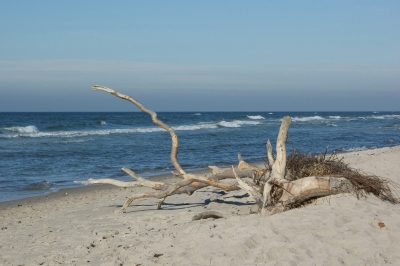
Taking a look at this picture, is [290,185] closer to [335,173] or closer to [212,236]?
[335,173]

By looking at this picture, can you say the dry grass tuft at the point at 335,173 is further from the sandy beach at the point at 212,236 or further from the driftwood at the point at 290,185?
the sandy beach at the point at 212,236

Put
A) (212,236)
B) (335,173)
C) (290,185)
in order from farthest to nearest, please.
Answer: (335,173) < (290,185) < (212,236)

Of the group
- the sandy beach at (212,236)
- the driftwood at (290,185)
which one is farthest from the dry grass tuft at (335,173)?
the sandy beach at (212,236)

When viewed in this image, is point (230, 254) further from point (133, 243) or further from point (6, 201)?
point (6, 201)

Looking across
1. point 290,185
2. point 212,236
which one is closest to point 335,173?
point 290,185

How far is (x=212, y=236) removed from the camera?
17.8ft

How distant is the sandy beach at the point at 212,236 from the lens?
15.6 feet

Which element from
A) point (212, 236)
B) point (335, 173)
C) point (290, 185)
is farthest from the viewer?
point (335, 173)

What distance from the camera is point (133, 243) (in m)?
5.83

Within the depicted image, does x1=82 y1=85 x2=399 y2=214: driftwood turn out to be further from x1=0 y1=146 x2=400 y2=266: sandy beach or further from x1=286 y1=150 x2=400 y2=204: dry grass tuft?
x1=0 y1=146 x2=400 y2=266: sandy beach

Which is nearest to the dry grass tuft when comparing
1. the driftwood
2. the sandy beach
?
the driftwood

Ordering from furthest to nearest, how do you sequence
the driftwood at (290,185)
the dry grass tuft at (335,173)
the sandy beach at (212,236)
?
the dry grass tuft at (335,173), the driftwood at (290,185), the sandy beach at (212,236)

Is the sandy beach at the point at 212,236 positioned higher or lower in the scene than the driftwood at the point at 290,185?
lower

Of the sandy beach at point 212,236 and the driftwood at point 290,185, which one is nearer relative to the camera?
the sandy beach at point 212,236
